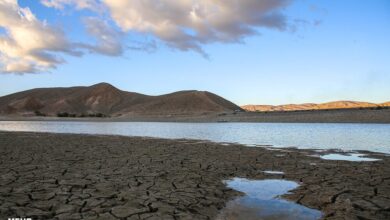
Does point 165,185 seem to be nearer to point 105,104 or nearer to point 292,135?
point 292,135

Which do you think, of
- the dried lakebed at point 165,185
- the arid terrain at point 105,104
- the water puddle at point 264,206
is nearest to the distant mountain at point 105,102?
the arid terrain at point 105,104

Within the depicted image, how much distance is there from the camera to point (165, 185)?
742 cm

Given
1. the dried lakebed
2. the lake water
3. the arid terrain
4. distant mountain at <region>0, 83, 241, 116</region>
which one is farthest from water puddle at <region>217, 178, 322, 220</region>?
distant mountain at <region>0, 83, 241, 116</region>

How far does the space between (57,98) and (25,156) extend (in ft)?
432

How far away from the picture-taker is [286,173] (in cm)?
924

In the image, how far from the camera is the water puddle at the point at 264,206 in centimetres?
555

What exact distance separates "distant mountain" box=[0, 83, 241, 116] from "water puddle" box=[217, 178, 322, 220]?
92352mm

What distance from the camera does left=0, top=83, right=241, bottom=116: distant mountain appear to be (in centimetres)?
10956

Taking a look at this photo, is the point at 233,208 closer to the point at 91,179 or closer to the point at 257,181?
the point at 257,181

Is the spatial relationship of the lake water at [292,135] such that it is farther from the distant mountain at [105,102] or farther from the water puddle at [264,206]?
the distant mountain at [105,102]

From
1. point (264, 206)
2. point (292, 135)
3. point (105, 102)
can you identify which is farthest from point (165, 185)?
point (105, 102)

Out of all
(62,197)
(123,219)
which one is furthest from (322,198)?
(62,197)

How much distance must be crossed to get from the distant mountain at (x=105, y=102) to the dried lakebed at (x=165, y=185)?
89.5m

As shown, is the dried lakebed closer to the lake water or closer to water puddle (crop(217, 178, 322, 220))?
water puddle (crop(217, 178, 322, 220))
